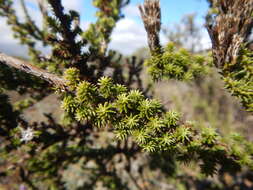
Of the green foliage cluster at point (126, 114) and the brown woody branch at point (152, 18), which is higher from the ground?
the brown woody branch at point (152, 18)

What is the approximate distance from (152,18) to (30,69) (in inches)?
37.8

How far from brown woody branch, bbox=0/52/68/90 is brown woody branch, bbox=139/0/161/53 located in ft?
2.52

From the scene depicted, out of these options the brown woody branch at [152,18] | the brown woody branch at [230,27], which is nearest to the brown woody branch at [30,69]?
the brown woody branch at [152,18]

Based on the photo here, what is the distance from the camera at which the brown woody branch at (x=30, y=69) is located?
1.04m

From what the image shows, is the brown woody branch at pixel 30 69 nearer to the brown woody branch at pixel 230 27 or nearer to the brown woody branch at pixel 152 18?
the brown woody branch at pixel 152 18

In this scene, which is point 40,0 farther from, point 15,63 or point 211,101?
point 211,101

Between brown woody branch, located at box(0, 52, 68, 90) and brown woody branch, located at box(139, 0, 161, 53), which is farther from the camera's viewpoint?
brown woody branch, located at box(139, 0, 161, 53)

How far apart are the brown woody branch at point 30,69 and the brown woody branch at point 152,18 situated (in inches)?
30.3

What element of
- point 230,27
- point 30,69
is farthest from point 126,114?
point 230,27

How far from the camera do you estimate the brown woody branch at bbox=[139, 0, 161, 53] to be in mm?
1188

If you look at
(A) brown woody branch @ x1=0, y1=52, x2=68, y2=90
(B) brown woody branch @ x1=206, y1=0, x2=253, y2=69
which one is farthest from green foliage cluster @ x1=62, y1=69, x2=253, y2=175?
(B) brown woody branch @ x1=206, y1=0, x2=253, y2=69

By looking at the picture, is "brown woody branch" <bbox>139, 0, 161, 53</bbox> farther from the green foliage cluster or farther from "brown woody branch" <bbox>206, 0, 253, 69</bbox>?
the green foliage cluster

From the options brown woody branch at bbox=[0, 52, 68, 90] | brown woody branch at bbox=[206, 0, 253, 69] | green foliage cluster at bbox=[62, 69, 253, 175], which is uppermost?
brown woody branch at bbox=[206, 0, 253, 69]

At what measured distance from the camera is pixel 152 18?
1218 millimetres
